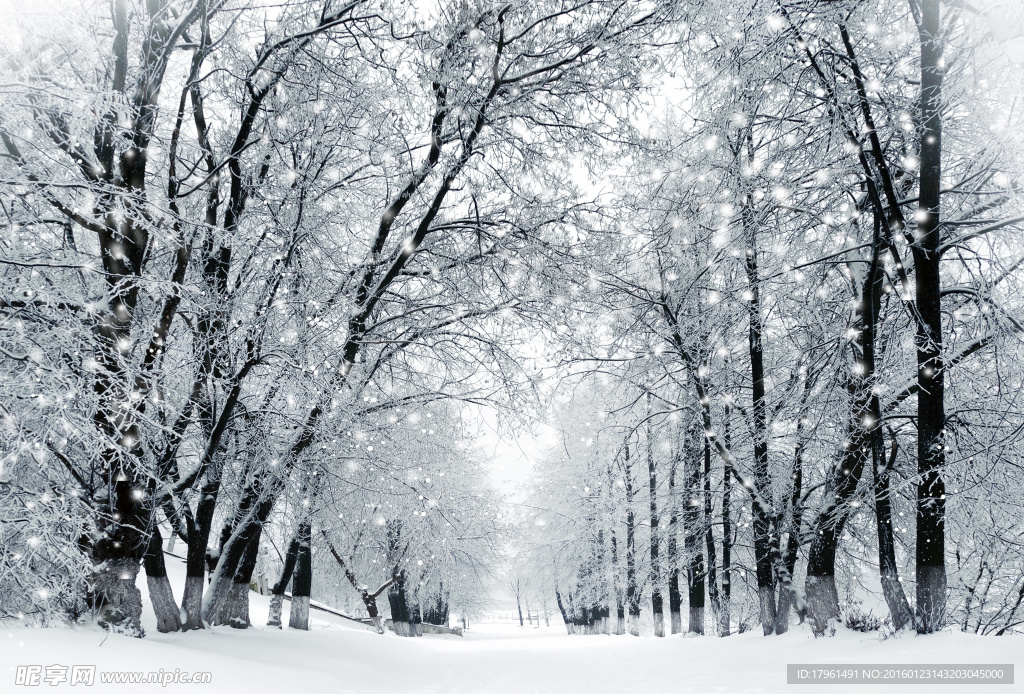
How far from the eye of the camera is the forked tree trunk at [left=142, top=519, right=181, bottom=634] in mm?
6840

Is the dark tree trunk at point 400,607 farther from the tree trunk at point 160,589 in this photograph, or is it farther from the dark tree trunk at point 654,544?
the tree trunk at point 160,589

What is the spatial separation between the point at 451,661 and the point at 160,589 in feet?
18.8

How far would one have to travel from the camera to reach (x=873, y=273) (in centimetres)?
723

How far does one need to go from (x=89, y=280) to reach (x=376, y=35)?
3972 mm

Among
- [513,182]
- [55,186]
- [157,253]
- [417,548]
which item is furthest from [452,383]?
[417,548]

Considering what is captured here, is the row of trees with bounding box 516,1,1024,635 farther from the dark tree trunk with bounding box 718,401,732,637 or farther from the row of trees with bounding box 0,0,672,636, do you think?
the row of trees with bounding box 0,0,672,636

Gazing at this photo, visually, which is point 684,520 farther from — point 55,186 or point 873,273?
point 55,186

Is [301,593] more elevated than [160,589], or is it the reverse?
[160,589]

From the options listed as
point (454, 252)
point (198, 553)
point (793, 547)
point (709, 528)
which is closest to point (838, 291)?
point (793, 547)

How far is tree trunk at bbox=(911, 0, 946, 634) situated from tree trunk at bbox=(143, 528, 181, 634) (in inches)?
329

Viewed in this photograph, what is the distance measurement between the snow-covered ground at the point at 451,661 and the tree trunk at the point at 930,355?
52cm

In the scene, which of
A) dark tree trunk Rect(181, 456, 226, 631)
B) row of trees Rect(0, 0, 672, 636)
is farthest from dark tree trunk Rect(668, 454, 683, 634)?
dark tree trunk Rect(181, 456, 226, 631)

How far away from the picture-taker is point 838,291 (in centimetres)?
898

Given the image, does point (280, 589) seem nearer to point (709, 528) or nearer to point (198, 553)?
point (198, 553)
